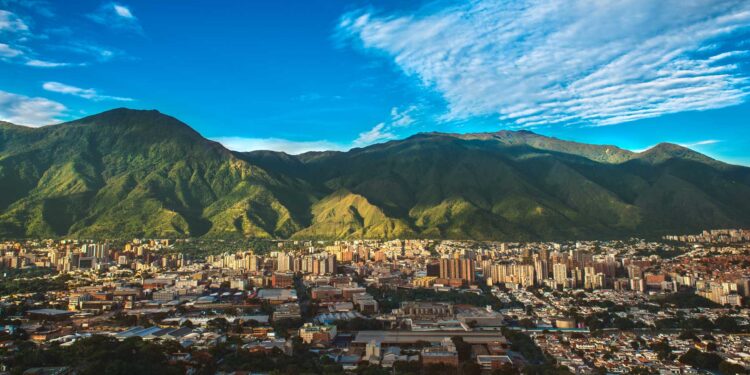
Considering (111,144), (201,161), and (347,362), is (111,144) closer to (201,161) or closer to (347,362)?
(201,161)

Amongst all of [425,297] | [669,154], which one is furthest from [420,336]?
[669,154]

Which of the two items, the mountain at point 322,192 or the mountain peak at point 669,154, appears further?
the mountain peak at point 669,154

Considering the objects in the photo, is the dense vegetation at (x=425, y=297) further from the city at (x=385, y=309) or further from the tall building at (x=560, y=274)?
the tall building at (x=560, y=274)

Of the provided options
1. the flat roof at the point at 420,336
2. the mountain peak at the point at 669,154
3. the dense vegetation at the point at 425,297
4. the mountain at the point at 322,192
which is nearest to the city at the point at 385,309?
the flat roof at the point at 420,336

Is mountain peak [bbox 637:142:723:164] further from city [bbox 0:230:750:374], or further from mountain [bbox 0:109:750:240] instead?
city [bbox 0:230:750:374]

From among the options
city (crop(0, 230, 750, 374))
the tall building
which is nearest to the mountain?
city (crop(0, 230, 750, 374))

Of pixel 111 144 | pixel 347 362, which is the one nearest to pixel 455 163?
pixel 111 144
